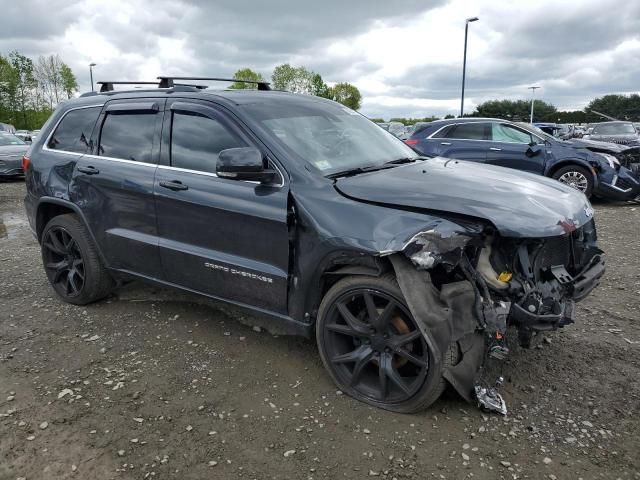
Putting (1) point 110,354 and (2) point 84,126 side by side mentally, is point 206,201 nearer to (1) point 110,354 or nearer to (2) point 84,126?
(1) point 110,354

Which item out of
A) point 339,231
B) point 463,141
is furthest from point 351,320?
point 463,141

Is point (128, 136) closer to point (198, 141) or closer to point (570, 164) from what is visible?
point (198, 141)

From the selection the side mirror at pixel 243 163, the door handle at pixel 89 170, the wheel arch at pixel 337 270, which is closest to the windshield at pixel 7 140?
the door handle at pixel 89 170

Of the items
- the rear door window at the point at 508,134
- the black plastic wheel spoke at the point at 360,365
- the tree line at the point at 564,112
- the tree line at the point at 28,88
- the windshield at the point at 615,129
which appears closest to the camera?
the black plastic wheel spoke at the point at 360,365

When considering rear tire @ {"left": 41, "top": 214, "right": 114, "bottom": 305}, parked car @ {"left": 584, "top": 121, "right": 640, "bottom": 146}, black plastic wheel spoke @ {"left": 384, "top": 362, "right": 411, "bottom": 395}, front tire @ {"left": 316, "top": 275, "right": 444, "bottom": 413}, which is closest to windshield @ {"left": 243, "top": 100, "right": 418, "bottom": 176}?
front tire @ {"left": 316, "top": 275, "right": 444, "bottom": 413}

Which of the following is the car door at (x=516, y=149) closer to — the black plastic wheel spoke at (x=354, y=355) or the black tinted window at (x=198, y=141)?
the black tinted window at (x=198, y=141)

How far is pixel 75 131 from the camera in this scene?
4.59m

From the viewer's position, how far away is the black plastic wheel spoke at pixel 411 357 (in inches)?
112

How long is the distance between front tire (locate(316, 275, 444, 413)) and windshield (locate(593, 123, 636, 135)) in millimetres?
16368

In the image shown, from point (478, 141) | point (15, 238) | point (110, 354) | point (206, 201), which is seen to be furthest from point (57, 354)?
point (478, 141)

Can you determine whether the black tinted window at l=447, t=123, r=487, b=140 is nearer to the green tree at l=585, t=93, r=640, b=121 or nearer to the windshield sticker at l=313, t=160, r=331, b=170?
the windshield sticker at l=313, t=160, r=331, b=170

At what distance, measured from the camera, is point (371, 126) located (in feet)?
14.3

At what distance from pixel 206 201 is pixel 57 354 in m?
1.63

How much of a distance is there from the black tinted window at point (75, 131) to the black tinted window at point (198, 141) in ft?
3.63
